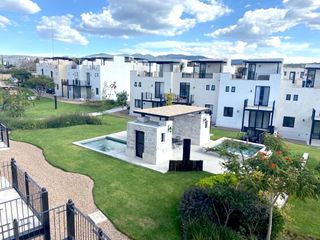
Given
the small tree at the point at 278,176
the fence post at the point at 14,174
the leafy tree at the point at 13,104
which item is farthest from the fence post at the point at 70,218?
the leafy tree at the point at 13,104

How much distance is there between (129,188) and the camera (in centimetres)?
1302

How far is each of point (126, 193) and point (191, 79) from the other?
23776 mm

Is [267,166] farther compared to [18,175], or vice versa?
[18,175]

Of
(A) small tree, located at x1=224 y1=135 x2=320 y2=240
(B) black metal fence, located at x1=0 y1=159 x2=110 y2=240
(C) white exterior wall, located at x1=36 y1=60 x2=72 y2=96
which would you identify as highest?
(C) white exterior wall, located at x1=36 y1=60 x2=72 y2=96

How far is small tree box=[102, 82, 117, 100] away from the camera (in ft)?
154

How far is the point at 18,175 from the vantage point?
10570 mm

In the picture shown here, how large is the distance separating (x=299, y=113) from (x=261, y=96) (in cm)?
445

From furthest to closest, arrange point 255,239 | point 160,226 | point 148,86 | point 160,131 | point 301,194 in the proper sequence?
point 148,86, point 160,131, point 160,226, point 255,239, point 301,194

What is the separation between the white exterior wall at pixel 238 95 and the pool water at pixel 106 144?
600 inches

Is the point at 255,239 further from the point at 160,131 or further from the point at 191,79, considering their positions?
the point at 191,79

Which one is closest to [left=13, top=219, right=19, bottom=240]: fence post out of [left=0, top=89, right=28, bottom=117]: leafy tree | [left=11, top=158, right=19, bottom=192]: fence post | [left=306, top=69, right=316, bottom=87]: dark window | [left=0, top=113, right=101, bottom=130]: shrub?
[left=11, top=158, right=19, bottom=192]: fence post

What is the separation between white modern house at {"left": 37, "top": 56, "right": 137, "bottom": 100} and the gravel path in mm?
30208

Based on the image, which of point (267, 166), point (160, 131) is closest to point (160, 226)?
point (267, 166)

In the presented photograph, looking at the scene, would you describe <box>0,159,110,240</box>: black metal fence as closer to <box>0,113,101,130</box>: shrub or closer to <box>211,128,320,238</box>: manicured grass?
<box>211,128,320,238</box>: manicured grass
